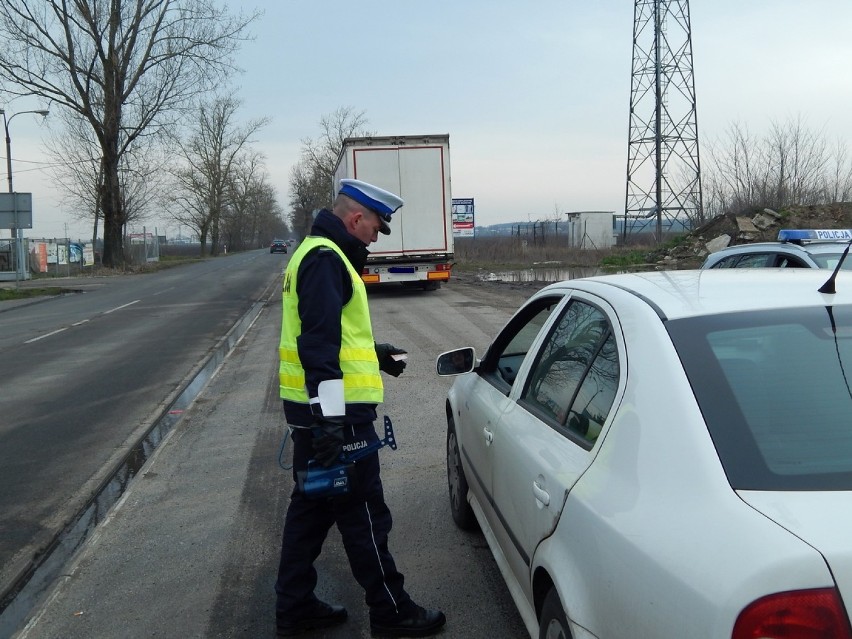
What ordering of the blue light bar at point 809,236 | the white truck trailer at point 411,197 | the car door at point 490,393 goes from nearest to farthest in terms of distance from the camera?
the car door at point 490,393, the blue light bar at point 809,236, the white truck trailer at point 411,197

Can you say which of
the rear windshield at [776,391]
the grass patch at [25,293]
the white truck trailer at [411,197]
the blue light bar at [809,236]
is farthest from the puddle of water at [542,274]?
the rear windshield at [776,391]

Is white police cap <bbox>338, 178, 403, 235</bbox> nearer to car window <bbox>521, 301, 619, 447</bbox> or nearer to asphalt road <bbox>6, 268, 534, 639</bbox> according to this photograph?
car window <bbox>521, 301, 619, 447</bbox>

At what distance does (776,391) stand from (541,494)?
82 cm

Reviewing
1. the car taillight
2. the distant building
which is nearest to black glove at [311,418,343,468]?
the car taillight

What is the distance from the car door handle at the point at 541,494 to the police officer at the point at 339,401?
32.5 inches

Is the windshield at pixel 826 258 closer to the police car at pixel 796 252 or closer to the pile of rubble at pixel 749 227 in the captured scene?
the police car at pixel 796 252

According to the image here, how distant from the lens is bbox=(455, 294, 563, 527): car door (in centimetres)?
367

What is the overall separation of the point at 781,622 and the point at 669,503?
0.40m

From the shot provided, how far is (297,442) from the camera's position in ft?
11.5

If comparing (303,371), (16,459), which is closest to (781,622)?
(303,371)

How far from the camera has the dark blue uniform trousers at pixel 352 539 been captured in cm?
348

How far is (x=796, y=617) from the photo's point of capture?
5.55ft

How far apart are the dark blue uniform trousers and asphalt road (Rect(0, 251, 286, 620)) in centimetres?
170

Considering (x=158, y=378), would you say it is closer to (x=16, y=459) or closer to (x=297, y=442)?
(x=16, y=459)
